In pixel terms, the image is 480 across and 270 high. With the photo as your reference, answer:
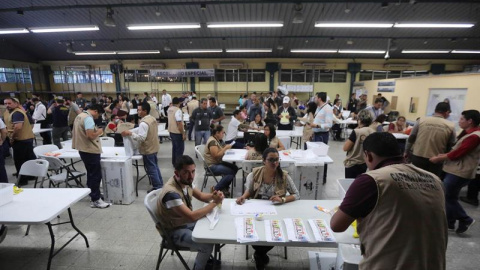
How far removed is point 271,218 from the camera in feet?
6.53

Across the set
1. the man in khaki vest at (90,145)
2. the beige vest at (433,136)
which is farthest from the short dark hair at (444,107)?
the man in khaki vest at (90,145)

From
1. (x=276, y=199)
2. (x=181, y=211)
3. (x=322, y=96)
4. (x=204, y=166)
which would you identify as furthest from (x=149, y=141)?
(x=322, y=96)

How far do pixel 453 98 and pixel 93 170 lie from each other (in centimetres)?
918

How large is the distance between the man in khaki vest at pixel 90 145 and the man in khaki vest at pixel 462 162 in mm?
4579

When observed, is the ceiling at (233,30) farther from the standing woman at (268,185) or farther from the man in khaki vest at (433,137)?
the standing woman at (268,185)

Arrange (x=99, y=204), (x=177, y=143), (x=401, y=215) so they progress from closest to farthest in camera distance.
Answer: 1. (x=401, y=215)
2. (x=99, y=204)
3. (x=177, y=143)

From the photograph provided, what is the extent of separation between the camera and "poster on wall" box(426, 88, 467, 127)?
657cm

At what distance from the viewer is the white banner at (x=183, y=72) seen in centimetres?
1388

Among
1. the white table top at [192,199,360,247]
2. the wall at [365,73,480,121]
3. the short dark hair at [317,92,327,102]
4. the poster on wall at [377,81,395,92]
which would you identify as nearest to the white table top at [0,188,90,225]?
the white table top at [192,199,360,247]

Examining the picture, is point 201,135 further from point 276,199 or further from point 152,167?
point 276,199

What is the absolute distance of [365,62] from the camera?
47.3 ft

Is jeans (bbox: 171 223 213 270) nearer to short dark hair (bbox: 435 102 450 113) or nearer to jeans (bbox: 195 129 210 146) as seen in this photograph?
short dark hair (bbox: 435 102 450 113)

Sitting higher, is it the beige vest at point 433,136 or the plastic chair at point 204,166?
the beige vest at point 433,136

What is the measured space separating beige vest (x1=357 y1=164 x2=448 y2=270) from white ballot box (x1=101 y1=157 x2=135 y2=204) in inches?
139
